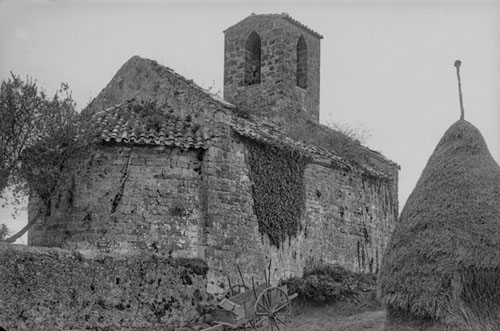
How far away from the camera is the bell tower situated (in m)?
24.9

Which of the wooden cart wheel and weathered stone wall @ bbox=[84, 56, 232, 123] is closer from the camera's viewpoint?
the wooden cart wheel

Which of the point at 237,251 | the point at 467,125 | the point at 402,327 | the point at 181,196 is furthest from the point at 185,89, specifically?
the point at 402,327

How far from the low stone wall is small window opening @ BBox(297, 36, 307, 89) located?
11.2m

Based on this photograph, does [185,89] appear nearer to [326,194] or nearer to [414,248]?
[326,194]

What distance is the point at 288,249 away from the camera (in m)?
19.4

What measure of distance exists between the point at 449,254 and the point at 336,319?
6.54 metres

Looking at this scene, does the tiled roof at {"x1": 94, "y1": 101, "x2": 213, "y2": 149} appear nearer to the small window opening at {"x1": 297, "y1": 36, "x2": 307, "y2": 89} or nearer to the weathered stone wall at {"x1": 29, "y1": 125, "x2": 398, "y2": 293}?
the weathered stone wall at {"x1": 29, "y1": 125, "x2": 398, "y2": 293}

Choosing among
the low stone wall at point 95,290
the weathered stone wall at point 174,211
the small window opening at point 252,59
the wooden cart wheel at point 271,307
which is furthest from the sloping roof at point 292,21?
the wooden cart wheel at point 271,307

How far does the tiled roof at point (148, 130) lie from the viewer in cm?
1630

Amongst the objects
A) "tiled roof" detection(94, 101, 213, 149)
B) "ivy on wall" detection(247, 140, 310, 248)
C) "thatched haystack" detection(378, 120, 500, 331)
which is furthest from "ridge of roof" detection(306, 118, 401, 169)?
"thatched haystack" detection(378, 120, 500, 331)

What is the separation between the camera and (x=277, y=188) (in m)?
19.2

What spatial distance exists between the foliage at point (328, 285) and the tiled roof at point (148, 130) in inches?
179

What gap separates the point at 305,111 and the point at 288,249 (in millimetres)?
7354

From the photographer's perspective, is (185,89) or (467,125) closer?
(467,125)
